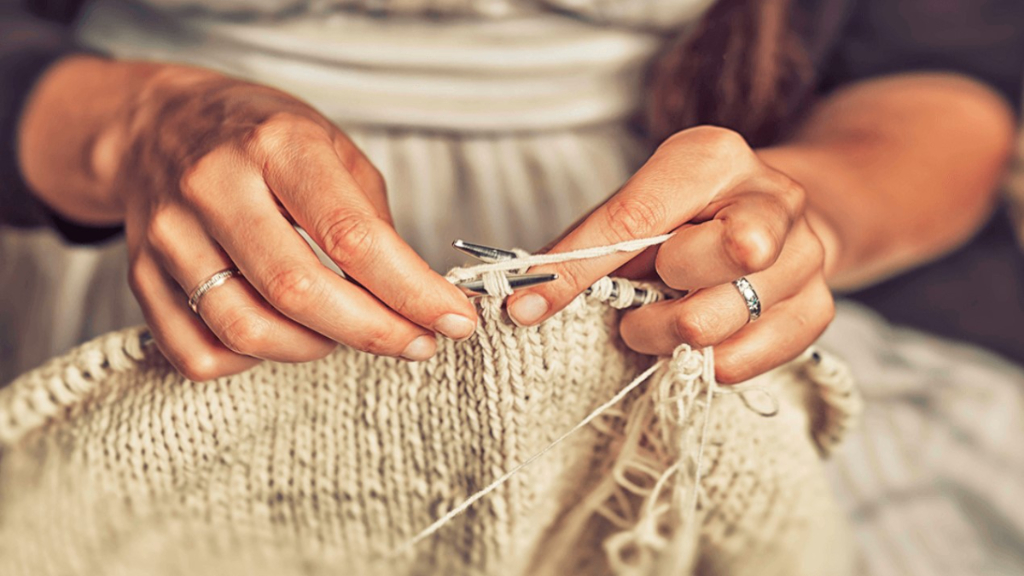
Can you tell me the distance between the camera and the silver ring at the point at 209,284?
0.37m

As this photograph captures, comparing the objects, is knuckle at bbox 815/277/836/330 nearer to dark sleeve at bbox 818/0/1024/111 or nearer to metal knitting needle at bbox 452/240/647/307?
metal knitting needle at bbox 452/240/647/307

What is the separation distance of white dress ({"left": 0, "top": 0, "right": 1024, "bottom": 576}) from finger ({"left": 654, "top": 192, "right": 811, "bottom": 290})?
29 centimetres

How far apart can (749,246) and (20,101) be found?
0.57m

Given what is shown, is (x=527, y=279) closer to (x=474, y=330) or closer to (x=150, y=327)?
(x=474, y=330)

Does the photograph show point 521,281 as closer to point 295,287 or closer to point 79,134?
point 295,287

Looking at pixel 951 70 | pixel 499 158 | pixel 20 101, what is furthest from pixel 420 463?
pixel 951 70

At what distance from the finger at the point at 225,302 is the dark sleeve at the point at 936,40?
645mm

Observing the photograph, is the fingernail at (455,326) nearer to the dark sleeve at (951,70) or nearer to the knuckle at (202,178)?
the knuckle at (202,178)

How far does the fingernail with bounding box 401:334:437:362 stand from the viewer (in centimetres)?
37

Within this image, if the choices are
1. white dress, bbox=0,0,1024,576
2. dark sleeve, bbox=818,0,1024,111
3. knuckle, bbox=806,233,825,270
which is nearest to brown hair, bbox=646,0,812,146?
white dress, bbox=0,0,1024,576

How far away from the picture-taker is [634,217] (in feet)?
1.16

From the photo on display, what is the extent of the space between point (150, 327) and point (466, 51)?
35 centimetres

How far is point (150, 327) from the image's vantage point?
413 mm

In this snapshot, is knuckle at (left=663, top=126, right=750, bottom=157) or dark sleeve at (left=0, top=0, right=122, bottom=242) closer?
knuckle at (left=663, top=126, right=750, bottom=157)
